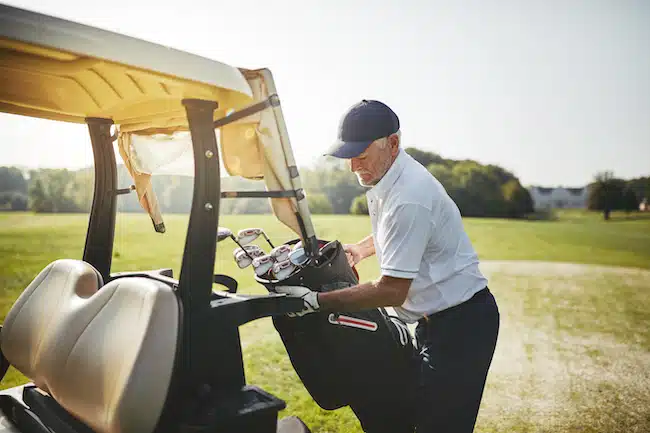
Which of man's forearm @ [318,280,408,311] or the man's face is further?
the man's face

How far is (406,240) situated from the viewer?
8.23 feet

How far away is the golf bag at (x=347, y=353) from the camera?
2514 mm

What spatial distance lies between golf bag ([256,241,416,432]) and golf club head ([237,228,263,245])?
0.67 feet

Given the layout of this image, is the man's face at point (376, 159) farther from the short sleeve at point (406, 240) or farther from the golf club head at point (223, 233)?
the golf club head at point (223, 233)

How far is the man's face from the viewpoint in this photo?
271cm

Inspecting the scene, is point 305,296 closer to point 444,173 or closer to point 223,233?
→ point 223,233

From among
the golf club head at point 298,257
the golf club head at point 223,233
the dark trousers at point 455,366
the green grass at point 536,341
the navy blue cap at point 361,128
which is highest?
the navy blue cap at point 361,128

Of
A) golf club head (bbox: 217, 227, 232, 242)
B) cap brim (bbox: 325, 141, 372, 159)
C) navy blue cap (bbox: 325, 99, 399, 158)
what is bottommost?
golf club head (bbox: 217, 227, 232, 242)

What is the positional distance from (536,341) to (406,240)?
20.9 ft

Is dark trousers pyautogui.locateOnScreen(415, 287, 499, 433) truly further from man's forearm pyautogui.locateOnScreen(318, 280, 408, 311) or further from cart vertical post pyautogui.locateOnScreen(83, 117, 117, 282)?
cart vertical post pyautogui.locateOnScreen(83, 117, 117, 282)

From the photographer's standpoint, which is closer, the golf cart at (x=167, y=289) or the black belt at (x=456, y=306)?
the golf cart at (x=167, y=289)

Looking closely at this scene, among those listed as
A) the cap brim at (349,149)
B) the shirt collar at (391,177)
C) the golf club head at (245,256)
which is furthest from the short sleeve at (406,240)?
the golf club head at (245,256)

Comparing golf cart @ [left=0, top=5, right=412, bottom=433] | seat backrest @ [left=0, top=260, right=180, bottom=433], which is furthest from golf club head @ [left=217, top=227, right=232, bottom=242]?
seat backrest @ [left=0, top=260, right=180, bottom=433]

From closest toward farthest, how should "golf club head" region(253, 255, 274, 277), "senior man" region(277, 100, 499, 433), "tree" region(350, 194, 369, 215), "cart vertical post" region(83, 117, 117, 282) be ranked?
"golf club head" region(253, 255, 274, 277)
"senior man" region(277, 100, 499, 433)
"cart vertical post" region(83, 117, 117, 282)
"tree" region(350, 194, 369, 215)
